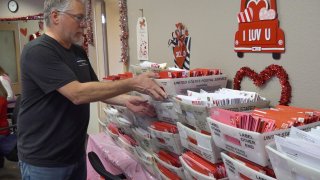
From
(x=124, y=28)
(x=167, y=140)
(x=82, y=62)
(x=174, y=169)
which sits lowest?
(x=174, y=169)

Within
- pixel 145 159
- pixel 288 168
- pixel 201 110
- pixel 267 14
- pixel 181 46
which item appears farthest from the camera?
pixel 181 46

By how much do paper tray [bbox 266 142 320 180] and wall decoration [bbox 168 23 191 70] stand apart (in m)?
1.04

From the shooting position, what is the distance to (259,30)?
127 cm

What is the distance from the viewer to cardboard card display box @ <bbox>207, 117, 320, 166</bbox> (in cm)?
81

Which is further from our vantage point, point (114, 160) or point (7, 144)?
point (7, 144)

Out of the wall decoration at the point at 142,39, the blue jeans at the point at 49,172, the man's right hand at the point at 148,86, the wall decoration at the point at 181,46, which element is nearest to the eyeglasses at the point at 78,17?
the man's right hand at the point at 148,86

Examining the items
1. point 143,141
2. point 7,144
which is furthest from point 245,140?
point 7,144

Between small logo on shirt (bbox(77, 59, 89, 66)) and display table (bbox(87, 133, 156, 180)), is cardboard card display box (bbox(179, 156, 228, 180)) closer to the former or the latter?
display table (bbox(87, 133, 156, 180))

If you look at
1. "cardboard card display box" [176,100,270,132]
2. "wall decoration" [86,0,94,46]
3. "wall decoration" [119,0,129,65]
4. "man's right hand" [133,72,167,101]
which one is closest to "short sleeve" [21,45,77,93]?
"man's right hand" [133,72,167,101]

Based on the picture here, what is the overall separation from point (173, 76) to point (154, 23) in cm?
86

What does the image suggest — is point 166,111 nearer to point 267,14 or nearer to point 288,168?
point 267,14

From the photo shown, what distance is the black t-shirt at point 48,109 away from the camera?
52.7 inches

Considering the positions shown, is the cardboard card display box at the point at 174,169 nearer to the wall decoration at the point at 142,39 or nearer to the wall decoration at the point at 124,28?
the wall decoration at the point at 142,39

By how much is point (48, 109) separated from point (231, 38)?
34.7 inches
